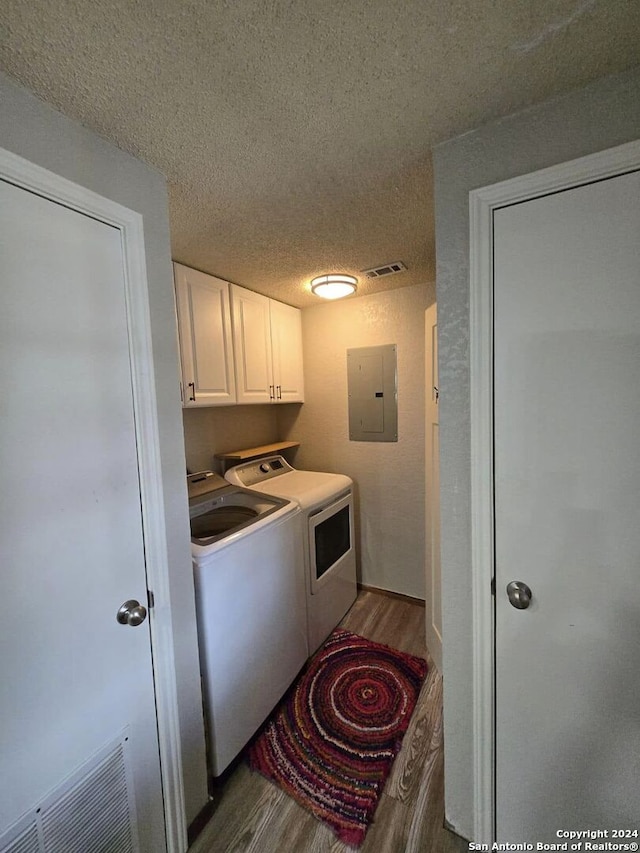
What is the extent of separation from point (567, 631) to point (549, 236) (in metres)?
1.11

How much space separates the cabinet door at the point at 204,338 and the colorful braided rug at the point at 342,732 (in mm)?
1638

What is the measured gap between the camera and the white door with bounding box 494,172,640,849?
2.69 ft

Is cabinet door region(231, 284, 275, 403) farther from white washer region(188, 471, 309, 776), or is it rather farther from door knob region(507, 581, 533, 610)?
door knob region(507, 581, 533, 610)

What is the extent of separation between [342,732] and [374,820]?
34 centimetres

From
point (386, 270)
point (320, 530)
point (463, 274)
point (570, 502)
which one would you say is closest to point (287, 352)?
point (386, 270)

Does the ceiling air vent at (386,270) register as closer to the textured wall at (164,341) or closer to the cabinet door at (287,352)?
the cabinet door at (287,352)

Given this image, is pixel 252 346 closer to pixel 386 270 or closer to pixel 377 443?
pixel 386 270

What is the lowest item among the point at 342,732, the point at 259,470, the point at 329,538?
the point at 342,732

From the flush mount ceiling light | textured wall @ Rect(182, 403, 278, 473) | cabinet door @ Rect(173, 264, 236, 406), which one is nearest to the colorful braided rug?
textured wall @ Rect(182, 403, 278, 473)

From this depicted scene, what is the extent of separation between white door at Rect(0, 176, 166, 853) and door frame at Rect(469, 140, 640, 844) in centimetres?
104

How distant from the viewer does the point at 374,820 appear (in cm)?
116

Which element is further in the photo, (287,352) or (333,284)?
(287,352)

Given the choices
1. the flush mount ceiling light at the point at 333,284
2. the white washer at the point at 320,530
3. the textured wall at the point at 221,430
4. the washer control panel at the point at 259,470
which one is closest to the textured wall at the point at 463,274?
the white washer at the point at 320,530

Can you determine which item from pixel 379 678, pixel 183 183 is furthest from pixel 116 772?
pixel 183 183
